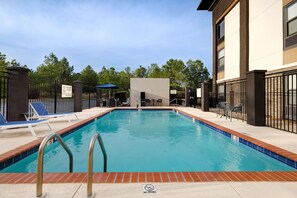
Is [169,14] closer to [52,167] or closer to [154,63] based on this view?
[52,167]

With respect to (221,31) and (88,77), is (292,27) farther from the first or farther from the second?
(88,77)

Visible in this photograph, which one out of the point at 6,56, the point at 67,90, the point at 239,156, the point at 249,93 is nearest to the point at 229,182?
the point at 239,156

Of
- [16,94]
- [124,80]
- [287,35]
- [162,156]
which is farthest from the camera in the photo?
[124,80]

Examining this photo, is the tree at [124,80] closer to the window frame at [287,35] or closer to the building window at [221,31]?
the building window at [221,31]

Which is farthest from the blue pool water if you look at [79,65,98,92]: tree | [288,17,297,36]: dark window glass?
[79,65,98,92]: tree

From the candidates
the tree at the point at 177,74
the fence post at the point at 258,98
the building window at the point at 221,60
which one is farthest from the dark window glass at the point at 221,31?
the tree at the point at 177,74

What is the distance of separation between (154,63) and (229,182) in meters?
56.9

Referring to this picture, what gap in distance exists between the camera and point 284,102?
27.8 ft

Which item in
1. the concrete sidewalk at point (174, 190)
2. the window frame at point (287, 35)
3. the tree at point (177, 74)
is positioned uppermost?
the tree at point (177, 74)

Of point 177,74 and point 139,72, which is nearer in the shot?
point 177,74

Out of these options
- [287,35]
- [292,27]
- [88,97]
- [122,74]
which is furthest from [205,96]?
[122,74]

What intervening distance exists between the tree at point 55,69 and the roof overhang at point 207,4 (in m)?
40.2

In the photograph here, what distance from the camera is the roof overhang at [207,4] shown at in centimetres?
1907

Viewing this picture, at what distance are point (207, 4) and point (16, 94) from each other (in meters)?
18.3
